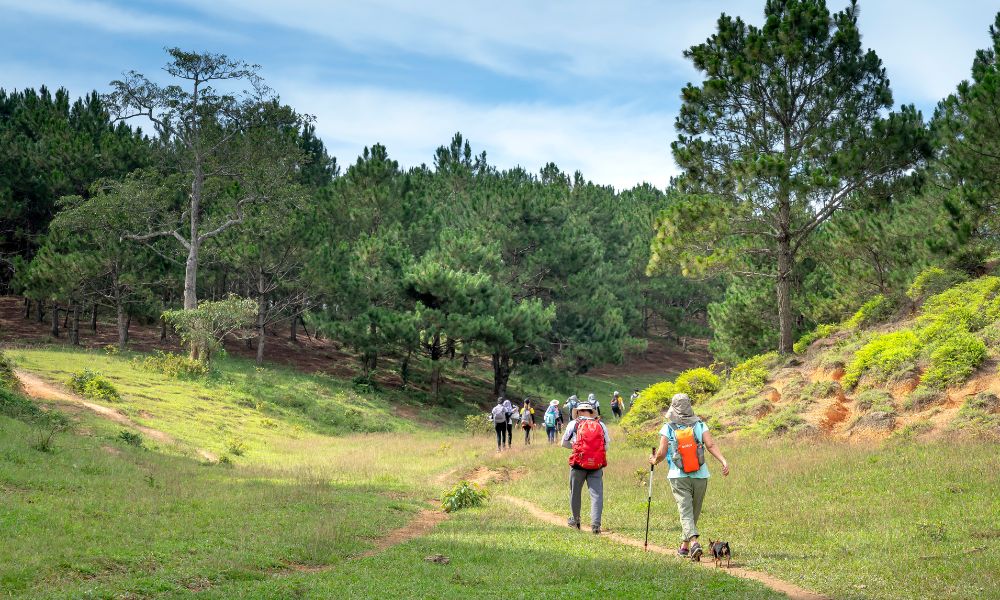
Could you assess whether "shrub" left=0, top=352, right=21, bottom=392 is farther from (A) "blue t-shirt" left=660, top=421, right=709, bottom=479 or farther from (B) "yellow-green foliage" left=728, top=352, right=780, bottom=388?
(B) "yellow-green foliage" left=728, top=352, right=780, bottom=388

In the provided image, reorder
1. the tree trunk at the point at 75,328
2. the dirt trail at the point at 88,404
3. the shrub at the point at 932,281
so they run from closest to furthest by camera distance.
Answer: the dirt trail at the point at 88,404
the shrub at the point at 932,281
the tree trunk at the point at 75,328

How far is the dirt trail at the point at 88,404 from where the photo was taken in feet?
71.9

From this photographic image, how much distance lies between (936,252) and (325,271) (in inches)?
1220

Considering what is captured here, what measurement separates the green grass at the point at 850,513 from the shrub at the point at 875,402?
1.84m

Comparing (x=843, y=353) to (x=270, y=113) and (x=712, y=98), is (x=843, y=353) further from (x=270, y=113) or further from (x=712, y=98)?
(x=270, y=113)

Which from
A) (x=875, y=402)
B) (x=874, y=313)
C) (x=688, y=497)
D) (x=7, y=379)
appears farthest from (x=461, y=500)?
(x=874, y=313)

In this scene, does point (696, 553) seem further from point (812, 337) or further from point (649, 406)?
point (812, 337)

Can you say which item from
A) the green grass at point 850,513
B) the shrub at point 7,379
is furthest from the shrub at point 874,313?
the shrub at point 7,379

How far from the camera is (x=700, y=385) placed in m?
27.7

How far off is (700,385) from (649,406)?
236 cm

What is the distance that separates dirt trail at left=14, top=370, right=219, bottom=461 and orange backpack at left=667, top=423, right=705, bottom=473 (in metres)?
15.0

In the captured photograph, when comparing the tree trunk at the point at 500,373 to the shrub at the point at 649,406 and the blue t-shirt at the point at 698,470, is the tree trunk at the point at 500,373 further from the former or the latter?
the blue t-shirt at the point at 698,470

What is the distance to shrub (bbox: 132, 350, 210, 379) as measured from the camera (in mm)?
33938

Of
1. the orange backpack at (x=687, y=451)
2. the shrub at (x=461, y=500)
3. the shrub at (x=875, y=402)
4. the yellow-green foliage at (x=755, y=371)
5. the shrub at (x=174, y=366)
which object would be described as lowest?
the shrub at (x=461, y=500)
